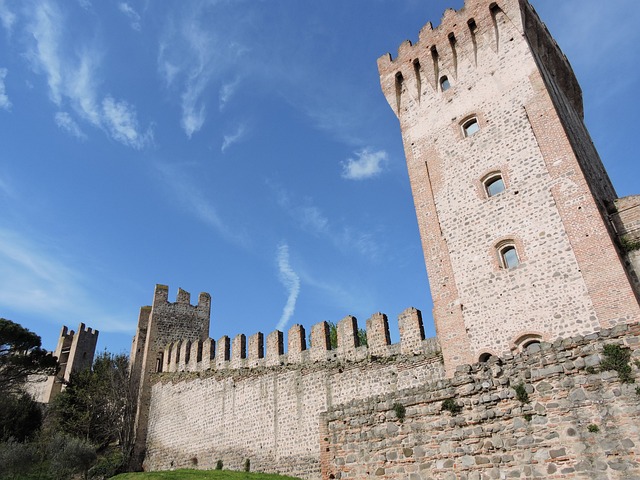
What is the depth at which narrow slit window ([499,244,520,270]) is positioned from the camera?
1264 cm

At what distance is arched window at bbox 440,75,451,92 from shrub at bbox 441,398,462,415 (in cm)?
1234

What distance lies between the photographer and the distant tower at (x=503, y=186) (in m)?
11.4

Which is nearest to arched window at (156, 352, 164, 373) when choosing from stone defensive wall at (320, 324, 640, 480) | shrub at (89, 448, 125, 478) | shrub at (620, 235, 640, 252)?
shrub at (89, 448, 125, 478)

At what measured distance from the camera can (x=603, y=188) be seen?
47.4 feet

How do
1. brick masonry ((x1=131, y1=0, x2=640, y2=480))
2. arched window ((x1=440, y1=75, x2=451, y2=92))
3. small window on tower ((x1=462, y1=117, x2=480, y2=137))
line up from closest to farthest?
brick masonry ((x1=131, y1=0, x2=640, y2=480)) < small window on tower ((x1=462, y1=117, x2=480, y2=137)) < arched window ((x1=440, y1=75, x2=451, y2=92))

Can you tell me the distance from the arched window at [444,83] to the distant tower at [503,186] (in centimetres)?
4

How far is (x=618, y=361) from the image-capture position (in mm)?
6051

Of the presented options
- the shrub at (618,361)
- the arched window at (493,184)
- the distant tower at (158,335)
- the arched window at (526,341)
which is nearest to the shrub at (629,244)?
the arched window at (526,341)

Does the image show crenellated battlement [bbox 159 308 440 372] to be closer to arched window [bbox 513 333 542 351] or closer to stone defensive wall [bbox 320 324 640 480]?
arched window [bbox 513 333 542 351]

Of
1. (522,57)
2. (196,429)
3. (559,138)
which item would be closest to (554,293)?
(559,138)

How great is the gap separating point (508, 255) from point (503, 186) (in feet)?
6.97

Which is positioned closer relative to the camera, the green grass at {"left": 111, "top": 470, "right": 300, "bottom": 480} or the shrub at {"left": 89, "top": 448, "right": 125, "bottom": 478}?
the green grass at {"left": 111, "top": 470, "right": 300, "bottom": 480}

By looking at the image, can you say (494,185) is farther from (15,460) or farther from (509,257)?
(15,460)

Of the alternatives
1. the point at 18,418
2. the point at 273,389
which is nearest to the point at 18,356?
the point at 18,418
